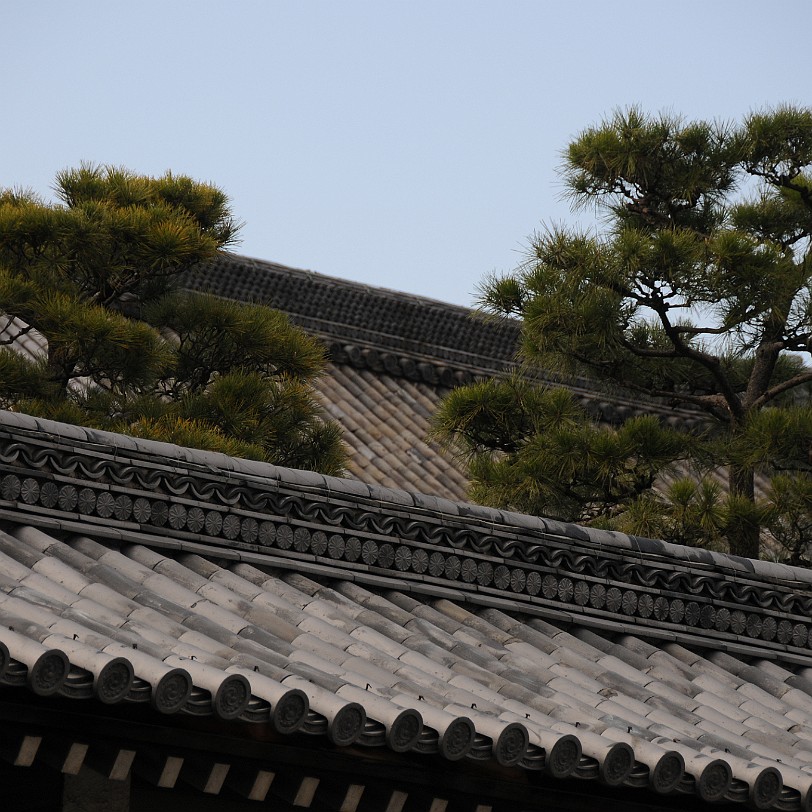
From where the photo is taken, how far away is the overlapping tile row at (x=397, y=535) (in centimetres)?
504

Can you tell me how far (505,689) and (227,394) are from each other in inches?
153

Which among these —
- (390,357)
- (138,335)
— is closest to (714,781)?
(138,335)

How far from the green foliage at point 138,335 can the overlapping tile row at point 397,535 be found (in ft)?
7.00

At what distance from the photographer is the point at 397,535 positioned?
5.67 meters

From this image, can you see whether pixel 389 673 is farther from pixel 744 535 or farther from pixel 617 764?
pixel 744 535

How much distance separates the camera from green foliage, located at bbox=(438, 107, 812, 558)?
8148 millimetres

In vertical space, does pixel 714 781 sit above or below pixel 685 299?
below

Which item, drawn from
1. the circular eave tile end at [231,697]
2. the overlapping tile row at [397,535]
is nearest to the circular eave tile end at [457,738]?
the circular eave tile end at [231,697]

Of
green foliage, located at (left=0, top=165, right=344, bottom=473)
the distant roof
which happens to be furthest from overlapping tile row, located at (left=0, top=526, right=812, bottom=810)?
the distant roof

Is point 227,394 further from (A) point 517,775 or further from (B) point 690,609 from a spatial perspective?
(A) point 517,775

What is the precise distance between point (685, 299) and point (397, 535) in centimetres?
340

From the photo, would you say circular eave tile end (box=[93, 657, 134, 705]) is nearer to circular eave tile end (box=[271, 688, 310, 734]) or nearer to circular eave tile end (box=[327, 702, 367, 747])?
circular eave tile end (box=[271, 688, 310, 734])

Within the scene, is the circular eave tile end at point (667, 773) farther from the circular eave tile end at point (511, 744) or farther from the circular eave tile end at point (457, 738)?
the circular eave tile end at point (457, 738)

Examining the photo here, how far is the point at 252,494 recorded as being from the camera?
5.39 meters
